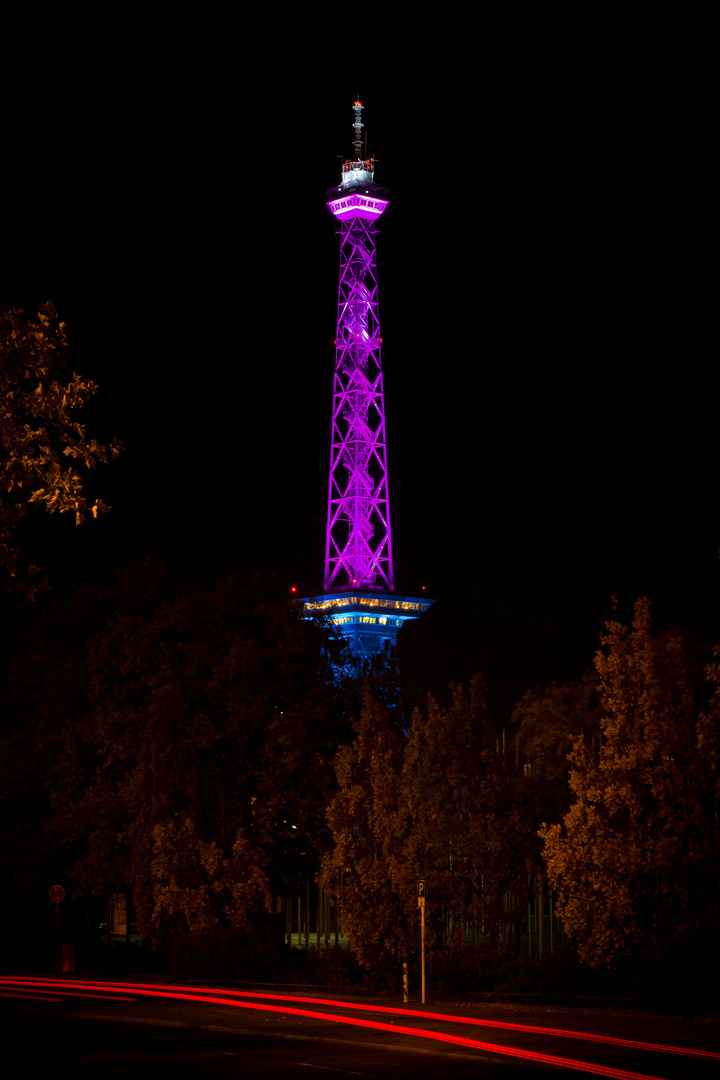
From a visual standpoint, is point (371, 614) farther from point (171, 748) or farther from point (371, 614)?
point (171, 748)

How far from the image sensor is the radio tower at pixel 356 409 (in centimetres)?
8419

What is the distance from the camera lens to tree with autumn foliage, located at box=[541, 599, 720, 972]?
2505 centimetres

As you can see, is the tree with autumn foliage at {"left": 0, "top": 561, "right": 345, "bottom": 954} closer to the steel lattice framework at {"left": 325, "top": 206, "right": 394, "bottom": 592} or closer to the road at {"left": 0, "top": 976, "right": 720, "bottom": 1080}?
the road at {"left": 0, "top": 976, "right": 720, "bottom": 1080}

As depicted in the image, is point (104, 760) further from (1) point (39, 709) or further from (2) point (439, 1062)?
(2) point (439, 1062)

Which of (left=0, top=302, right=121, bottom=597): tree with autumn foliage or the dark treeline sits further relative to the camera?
the dark treeline

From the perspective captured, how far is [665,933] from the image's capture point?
989 inches

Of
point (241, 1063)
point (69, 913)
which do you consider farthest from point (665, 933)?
point (69, 913)

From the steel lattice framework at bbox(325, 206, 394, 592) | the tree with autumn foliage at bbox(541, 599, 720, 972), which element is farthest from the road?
the steel lattice framework at bbox(325, 206, 394, 592)

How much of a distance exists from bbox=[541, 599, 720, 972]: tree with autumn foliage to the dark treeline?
0.13 ft

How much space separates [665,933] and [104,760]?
73.1ft

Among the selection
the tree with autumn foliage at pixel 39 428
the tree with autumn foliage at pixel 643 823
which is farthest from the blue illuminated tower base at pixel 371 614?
the tree with autumn foliage at pixel 39 428

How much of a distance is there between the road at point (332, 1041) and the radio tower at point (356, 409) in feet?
186

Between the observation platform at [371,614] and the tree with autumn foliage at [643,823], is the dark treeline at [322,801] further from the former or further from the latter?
the observation platform at [371,614]

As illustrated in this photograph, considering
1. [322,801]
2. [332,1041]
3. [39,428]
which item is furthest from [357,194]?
[39,428]
